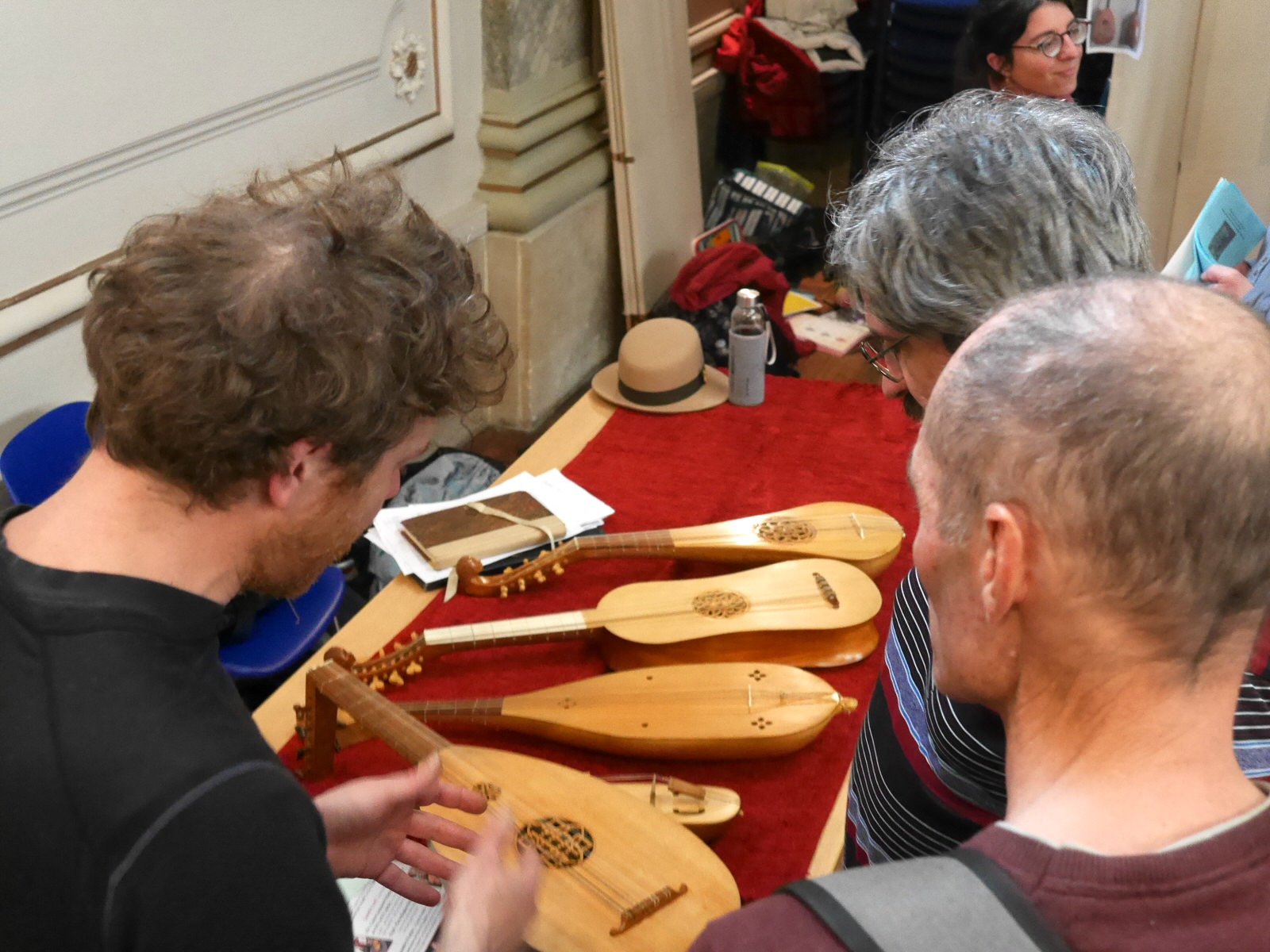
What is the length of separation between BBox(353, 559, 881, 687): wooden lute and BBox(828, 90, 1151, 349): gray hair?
77 cm

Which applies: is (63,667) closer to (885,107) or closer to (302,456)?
(302,456)

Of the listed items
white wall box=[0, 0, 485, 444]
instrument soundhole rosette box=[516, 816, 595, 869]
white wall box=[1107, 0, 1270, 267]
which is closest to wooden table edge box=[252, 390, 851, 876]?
instrument soundhole rosette box=[516, 816, 595, 869]

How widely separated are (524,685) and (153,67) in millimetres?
1530

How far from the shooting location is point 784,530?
2275 mm

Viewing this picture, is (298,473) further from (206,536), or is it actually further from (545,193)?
(545,193)

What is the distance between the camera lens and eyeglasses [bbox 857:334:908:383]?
4.56 feet

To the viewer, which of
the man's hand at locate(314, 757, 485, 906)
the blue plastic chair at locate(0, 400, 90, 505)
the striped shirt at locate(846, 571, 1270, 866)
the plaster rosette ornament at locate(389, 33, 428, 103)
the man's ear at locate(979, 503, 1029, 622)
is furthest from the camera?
the plaster rosette ornament at locate(389, 33, 428, 103)

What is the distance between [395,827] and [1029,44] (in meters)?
3.25

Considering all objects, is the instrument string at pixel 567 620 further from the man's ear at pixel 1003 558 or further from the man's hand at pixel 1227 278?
the man's ear at pixel 1003 558

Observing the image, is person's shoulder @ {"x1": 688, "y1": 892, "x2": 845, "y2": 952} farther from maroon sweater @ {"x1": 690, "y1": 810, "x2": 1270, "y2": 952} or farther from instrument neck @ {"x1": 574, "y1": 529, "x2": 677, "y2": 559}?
instrument neck @ {"x1": 574, "y1": 529, "x2": 677, "y2": 559}

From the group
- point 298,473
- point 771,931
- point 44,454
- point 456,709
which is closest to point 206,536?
point 298,473

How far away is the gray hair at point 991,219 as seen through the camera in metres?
1.27

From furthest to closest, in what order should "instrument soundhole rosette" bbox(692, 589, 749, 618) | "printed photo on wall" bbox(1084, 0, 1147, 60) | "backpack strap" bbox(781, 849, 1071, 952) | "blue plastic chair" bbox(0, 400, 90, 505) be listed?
"printed photo on wall" bbox(1084, 0, 1147, 60)
"blue plastic chair" bbox(0, 400, 90, 505)
"instrument soundhole rosette" bbox(692, 589, 749, 618)
"backpack strap" bbox(781, 849, 1071, 952)

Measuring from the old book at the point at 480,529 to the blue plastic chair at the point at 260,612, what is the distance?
23 centimetres
